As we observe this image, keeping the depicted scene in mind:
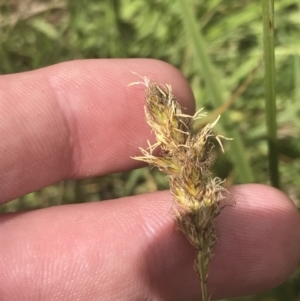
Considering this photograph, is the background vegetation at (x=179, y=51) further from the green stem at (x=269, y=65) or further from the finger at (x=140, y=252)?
the green stem at (x=269, y=65)

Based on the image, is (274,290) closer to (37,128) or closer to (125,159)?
(125,159)

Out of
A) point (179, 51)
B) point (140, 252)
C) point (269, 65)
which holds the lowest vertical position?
point (140, 252)

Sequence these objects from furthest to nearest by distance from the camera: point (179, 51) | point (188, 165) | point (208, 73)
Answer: point (179, 51)
point (208, 73)
point (188, 165)

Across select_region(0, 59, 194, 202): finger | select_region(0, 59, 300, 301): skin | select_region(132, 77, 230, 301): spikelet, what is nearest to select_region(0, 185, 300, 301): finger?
select_region(0, 59, 300, 301): skin

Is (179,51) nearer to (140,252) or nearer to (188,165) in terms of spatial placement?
(140,252)

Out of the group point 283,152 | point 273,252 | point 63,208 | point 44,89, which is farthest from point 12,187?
point 283,152

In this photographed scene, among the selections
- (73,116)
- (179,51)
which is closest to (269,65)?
(73,116)

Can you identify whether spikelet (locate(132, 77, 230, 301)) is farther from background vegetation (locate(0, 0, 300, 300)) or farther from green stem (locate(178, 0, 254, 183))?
background vegetation (locate(0, 0, 300, 300))
